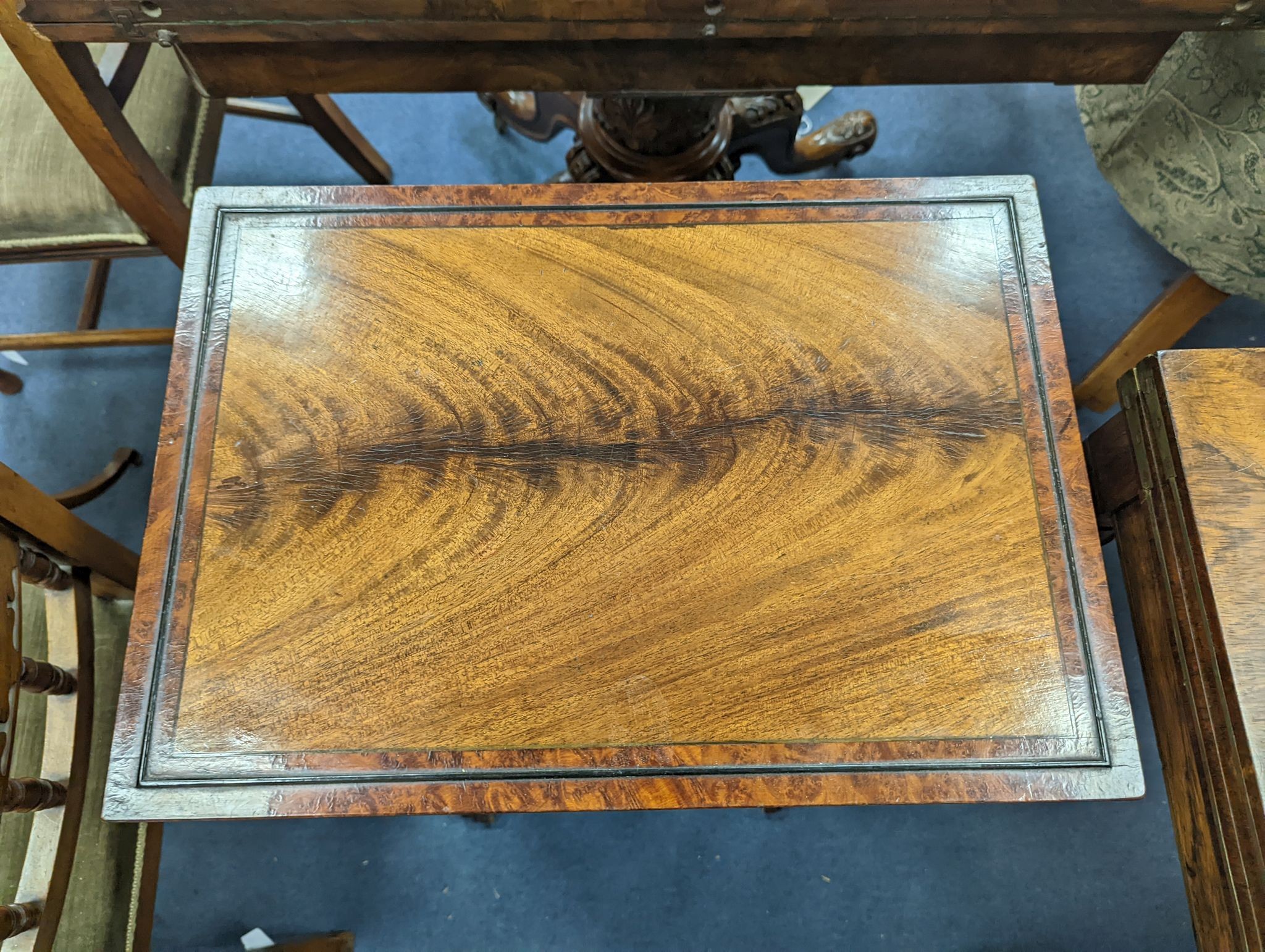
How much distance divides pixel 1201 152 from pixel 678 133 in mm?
807

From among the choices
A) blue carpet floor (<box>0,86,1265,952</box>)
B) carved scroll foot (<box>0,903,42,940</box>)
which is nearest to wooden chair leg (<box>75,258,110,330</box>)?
blue carpet floor (<box>0,86,1265,952</box>)

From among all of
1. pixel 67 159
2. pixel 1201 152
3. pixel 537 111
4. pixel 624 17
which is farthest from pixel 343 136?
pixel 1201 152

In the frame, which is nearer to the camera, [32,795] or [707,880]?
[32,795]

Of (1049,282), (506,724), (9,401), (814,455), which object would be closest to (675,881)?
(506,724)

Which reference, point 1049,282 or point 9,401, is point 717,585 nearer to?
point 1049,282

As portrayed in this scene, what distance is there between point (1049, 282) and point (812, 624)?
0.49 m

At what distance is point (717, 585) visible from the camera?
0.87 meters

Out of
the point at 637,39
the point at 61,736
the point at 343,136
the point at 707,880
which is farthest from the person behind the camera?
the point at 343,136

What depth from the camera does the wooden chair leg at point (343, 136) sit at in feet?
5.03

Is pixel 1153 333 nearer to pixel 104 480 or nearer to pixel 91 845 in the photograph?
pixel 91 845

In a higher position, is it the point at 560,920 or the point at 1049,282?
the point at 1049,282

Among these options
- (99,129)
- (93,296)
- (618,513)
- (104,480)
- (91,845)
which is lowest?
(91,845)

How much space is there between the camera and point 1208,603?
0.81 metres

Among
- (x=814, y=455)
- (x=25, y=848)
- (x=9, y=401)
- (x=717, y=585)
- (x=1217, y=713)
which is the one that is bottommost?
(x=25, y=848)
